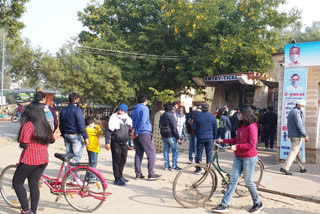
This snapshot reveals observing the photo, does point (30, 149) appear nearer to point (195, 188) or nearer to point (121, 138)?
point (121, 138)

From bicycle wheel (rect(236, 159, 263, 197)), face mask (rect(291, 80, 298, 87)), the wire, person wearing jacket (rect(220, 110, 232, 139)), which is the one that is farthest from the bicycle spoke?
the wire

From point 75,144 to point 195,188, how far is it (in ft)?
8.38

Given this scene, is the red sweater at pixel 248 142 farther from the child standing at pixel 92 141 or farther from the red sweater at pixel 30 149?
the child standing at pixel 92 141

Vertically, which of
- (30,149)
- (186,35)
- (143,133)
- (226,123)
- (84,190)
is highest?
(186,35)

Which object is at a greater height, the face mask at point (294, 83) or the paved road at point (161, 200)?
the face mask at point (294, 83)

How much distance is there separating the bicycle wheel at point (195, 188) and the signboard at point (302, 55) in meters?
5.26

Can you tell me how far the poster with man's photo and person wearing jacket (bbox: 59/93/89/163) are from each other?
568cm

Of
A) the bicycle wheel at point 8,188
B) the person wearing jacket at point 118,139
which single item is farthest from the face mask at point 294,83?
the bicycle wheel at point 8,188

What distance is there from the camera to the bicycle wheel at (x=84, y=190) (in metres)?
4.59

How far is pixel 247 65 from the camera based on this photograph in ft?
50.9

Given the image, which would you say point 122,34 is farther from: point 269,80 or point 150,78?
point 269,80

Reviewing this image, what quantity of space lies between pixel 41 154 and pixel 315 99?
24.8ft

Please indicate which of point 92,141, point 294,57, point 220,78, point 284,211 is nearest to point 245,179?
point 284,211

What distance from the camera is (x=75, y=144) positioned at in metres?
6.06
